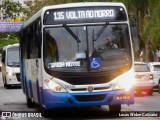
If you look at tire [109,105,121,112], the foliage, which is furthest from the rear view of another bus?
the foliage

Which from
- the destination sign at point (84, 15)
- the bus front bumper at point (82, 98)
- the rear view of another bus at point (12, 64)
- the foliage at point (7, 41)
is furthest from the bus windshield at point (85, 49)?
the foliage at point (7, 41)

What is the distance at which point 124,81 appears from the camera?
51.2 feet

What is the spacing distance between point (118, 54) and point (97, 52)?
56 centimetres

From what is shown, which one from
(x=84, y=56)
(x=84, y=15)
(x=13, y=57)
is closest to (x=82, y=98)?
(x=84, y=56)

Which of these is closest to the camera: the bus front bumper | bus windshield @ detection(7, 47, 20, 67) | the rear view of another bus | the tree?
the bus front bumper

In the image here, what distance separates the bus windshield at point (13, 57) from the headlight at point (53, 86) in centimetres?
2157

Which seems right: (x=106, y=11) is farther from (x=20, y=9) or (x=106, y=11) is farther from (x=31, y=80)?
(x=20, y=9)

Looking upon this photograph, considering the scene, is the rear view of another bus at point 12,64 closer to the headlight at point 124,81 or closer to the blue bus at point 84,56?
the blue bus at point 84,56

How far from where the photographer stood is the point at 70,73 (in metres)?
15.3

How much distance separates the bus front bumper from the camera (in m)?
15.3

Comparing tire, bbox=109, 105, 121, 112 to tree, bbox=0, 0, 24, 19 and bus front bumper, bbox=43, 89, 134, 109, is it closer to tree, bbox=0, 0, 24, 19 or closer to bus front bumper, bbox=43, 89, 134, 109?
bus front bumper, bbox=43, 89, 134, 109

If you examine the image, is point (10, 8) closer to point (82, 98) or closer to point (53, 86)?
point (53, 86)

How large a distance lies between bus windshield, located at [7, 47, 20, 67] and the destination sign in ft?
69.5

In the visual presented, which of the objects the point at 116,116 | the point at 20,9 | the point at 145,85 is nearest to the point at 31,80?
the point at 116,116
